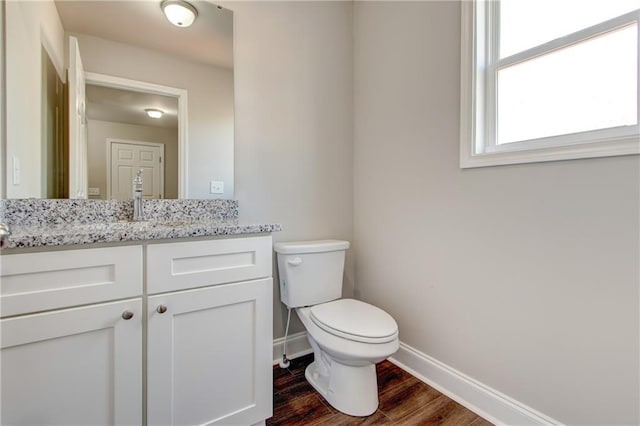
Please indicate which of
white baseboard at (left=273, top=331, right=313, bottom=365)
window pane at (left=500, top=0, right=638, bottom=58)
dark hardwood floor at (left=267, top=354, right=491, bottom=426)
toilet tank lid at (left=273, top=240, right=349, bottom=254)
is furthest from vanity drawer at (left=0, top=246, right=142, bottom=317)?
window pane at (left=500, top=0, right=638, bottom=58)

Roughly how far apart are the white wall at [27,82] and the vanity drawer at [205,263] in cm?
66

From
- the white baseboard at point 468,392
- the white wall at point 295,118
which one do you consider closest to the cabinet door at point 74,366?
the white wall at point 295,118

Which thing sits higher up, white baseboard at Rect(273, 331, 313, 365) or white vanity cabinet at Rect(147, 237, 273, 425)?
white vanity cabinet at Rect(147, 237, 273, 425)

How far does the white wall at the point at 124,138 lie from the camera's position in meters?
1.32

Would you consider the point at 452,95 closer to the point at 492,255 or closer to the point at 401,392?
the point at 492,255

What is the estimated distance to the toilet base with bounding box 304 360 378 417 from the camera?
4.51ft

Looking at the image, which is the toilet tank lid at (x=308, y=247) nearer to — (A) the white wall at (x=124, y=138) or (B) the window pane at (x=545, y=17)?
(A) the white wall at (x=124, y=138)

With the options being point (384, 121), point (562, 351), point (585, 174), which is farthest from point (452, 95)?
point (562, 351)

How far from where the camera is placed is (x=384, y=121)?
73.3 inches

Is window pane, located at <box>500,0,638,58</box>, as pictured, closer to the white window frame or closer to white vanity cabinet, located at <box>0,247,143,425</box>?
the white window frame

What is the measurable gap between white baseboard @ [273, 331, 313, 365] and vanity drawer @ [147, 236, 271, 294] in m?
0.79

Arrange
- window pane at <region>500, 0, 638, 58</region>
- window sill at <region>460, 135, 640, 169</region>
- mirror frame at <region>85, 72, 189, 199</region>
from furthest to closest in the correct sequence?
mirror frame at <region>85, 72, 189, 199</region>
window pane at <region>500, 0, 638, 58</region>
window sill at <region>460, 135, 640, 169</region>

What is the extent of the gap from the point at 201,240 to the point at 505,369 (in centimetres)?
137

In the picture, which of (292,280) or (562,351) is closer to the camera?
(562,351)
